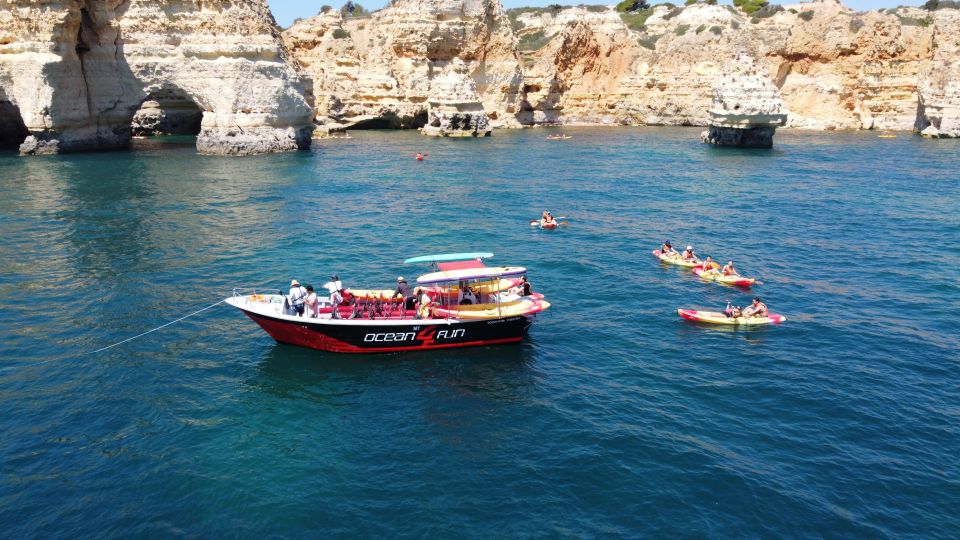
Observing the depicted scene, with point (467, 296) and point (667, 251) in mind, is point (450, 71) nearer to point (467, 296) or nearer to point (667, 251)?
point (667, 251)

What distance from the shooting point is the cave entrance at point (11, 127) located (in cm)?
6212

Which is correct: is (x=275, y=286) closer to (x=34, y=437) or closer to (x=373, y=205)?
(x=34, y=437)

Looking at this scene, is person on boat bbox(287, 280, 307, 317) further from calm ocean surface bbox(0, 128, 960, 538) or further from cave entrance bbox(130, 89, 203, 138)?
cave entrance bbox(130, 89, 203, 138)

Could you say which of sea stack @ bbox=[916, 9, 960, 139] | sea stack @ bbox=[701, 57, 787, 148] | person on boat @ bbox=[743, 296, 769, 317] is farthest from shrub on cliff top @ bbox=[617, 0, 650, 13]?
person on boat @ bbox=[743, 296, 769, 317]

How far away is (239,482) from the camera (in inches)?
572

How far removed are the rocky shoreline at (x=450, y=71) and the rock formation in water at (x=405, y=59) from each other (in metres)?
0.21

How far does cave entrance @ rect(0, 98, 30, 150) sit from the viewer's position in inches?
2446

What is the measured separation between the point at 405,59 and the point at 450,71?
5.86 metres

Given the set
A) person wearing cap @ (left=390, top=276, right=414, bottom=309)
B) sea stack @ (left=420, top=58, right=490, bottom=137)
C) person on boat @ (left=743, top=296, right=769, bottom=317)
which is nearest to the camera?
person wearing cap @ (left=390, top=276, right=414, bottom=309)

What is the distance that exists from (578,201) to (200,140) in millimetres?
34801

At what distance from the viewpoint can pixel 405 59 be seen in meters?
85.4

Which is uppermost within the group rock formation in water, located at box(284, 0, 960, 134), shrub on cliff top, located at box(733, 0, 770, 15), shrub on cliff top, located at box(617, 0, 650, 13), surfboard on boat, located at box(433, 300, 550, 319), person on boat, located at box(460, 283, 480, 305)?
shrub on cliff top, located at box(617, 0, 650, 13)

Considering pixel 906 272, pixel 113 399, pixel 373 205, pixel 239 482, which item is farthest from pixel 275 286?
→ pixel 906 272

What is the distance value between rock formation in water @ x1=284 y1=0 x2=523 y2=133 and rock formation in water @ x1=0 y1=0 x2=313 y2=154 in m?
23.7
